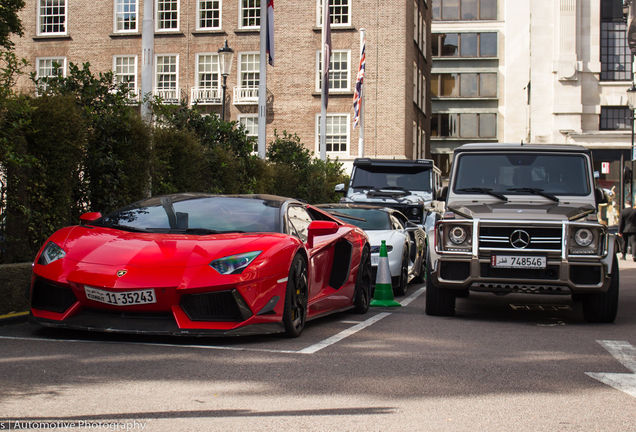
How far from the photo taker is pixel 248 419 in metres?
4.43

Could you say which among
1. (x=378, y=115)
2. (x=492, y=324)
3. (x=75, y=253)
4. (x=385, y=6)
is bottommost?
(x=492, y=324)

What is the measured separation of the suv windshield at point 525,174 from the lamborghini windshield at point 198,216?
3.57 m

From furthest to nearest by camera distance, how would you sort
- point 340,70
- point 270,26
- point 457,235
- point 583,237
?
1. point 340,70
2. point 270,26
3. point 457,235
4. point 583,237

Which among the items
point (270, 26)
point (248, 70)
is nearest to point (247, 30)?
point (248, 70)

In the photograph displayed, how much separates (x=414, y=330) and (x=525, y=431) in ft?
13.6

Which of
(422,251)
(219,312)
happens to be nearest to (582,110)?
(422,251)

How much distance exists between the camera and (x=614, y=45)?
55781mm

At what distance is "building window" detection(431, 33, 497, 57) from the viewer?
80875 mm

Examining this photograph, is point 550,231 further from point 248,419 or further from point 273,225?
point 248,419

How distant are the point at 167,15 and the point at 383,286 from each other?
125ft

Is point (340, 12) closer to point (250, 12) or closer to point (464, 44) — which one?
point (250, 12)

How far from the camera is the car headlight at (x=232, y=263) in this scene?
22.0 feet

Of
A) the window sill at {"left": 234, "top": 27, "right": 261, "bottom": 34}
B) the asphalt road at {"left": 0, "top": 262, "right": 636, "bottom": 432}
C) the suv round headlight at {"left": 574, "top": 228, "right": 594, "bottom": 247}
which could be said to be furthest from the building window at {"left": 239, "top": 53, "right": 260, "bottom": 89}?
the asphalt road at {"left": 0, "top": 262, "right": 636, "bottom": 432}

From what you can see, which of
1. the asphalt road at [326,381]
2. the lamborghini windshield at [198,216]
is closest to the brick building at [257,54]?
the lamborghini windshield at [198,216]
